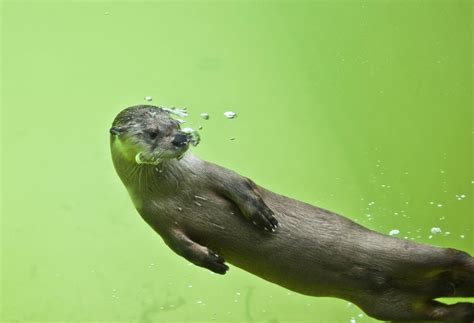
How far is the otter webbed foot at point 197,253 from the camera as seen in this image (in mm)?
2768

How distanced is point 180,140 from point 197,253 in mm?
390

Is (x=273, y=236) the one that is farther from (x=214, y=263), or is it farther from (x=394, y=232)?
(x=394, y=232)

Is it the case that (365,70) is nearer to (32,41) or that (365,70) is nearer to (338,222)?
(338,222)

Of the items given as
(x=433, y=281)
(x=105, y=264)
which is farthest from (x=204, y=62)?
(x=433, y=281)

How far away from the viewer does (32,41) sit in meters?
4.58

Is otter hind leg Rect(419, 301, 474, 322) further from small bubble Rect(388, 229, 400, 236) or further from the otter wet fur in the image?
small bubble Rect(388, 229, 400, 236)

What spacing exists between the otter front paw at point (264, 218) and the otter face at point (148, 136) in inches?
13.2

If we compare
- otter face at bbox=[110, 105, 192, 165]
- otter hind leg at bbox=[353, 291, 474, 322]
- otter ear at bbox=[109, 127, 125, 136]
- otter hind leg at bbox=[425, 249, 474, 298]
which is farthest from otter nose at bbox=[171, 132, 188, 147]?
otter hind leg at bbox=[425, 249, 474, 298]

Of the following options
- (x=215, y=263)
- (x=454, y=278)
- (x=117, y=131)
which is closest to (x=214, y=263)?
(x=215, y=263)

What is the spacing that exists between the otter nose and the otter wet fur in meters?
0.03

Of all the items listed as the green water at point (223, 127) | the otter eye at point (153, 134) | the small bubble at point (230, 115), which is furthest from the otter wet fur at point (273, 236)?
the small bubble at point (230, 115)

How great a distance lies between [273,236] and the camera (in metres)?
2.93

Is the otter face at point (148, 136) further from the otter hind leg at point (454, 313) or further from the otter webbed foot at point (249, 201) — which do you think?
the otter hind leg at point (454, 313)

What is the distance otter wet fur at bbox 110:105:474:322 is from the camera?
2.88 metres
